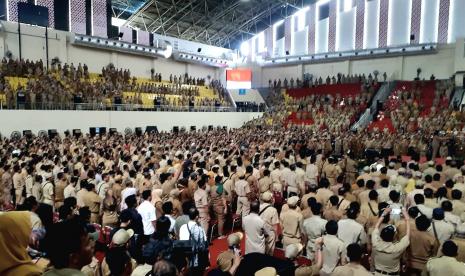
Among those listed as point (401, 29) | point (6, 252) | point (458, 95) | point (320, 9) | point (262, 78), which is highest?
point (320, 9)

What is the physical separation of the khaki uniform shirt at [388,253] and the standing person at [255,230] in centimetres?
154

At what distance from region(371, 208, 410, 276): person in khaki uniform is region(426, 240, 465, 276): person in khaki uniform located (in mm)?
492

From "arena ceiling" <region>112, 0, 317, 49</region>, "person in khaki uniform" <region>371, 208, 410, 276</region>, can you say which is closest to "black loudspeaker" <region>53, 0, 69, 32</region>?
"arena ceiling" <region>112, 0, 317, 49</region>

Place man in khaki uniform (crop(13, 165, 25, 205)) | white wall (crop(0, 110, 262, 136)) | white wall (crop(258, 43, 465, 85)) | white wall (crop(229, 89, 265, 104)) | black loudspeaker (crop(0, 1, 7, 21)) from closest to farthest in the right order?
man in khaki uniform (crop(13, 165, 25, 205)) → white wall (crop(0, 110, 262, 136)) → black loudspeaker (crop(0, 1, 7, 21)) → white wall (crop(258, 43, 465, 85)) → white wall (crop(229, 89, 265, 104))

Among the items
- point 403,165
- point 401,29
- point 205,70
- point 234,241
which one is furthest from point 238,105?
point 234,241

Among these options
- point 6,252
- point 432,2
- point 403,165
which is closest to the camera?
point 6,252

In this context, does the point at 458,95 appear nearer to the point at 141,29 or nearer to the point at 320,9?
the point at 320,9

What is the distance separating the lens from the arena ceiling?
1163 inches

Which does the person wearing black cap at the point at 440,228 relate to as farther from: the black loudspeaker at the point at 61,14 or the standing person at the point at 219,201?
the black loudspeaker at the point at 61,14

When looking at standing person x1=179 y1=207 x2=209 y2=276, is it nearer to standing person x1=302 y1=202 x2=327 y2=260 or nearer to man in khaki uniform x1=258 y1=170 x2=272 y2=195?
standing person x1=302 y1=202 x2=327 y2=260

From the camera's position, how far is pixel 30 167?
8.60m

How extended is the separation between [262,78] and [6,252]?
35.7 meters

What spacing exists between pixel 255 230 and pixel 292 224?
2.14ft

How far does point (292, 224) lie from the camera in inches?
215
